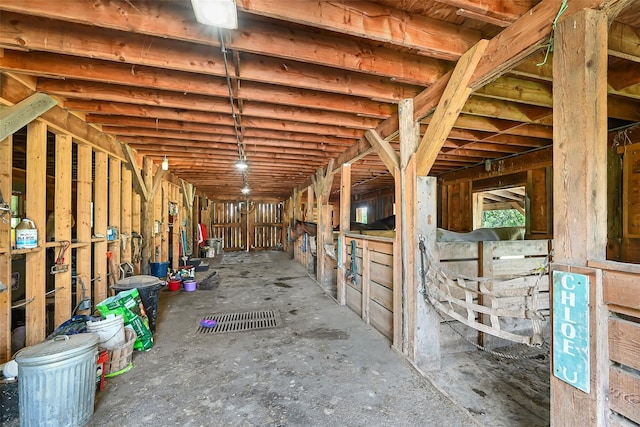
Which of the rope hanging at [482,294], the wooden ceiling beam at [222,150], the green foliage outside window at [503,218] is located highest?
the wooden ceiling beam at [222,150]

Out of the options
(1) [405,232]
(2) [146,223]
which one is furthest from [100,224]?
(1) [405,232]

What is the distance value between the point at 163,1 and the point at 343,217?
3.52 metres

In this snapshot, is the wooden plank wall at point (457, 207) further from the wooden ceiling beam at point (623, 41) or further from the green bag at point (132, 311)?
the green bag at point (132, 311)

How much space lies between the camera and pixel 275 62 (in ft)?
7.99

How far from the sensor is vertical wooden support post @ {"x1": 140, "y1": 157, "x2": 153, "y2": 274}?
5.11 m

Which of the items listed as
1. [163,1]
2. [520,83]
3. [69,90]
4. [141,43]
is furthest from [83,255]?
[520,83]

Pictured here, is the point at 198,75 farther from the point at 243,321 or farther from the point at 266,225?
the point at 266,225

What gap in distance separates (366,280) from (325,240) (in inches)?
77.2

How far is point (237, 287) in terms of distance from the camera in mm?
5547

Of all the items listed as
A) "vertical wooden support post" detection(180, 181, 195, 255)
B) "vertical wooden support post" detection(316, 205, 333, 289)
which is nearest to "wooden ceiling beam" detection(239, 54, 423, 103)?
"vertical wooden support post" detection(316, 205, 333, 289)

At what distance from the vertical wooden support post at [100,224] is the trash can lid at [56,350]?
2316 mm

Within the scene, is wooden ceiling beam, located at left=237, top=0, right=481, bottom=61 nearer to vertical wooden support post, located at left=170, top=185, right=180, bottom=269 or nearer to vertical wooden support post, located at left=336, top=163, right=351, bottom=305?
vertical wooden support post, located at left=336, top=163, right=351, bottom=305

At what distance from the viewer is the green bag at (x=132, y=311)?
8.38 feet

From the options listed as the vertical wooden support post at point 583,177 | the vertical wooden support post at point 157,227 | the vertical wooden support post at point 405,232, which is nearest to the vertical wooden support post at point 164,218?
the vertical wooden support post at point 157,227
